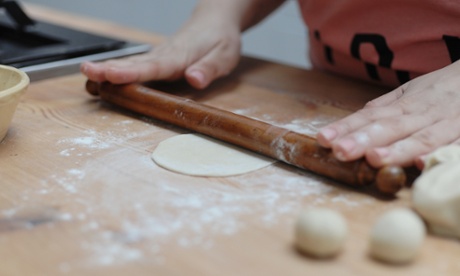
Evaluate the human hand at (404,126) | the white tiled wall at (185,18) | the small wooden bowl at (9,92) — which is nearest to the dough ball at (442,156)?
the human hand at (404,126)

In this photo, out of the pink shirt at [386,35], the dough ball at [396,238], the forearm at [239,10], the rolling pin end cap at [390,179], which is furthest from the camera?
the forearm at [239,10]

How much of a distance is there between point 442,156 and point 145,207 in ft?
1.18

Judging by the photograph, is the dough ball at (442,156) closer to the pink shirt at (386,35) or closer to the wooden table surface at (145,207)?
the wooden table surface at (145,207)

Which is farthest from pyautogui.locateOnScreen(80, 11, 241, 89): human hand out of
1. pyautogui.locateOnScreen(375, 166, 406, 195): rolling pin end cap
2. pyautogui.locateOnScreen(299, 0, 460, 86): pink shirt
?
pyautogui.locateOnScreen(375, 166, 406, 195): rolling pin end cap

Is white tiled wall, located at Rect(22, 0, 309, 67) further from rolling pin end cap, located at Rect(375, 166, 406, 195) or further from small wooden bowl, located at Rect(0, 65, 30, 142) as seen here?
rolling pin end cap, located at Rect(375, 166, 406, 195)

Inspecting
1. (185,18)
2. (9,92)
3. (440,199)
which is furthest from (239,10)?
(185,18)

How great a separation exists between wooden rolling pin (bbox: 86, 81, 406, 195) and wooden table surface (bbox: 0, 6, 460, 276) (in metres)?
0.02

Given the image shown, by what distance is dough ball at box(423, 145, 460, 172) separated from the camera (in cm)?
75

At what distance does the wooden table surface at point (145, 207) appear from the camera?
0.62 m

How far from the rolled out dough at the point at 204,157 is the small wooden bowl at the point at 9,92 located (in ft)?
0.67

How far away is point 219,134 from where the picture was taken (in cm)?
94

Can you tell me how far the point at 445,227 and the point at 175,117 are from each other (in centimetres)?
47

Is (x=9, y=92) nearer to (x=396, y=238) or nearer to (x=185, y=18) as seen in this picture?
(x=396, y=238)

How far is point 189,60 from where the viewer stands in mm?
1236
